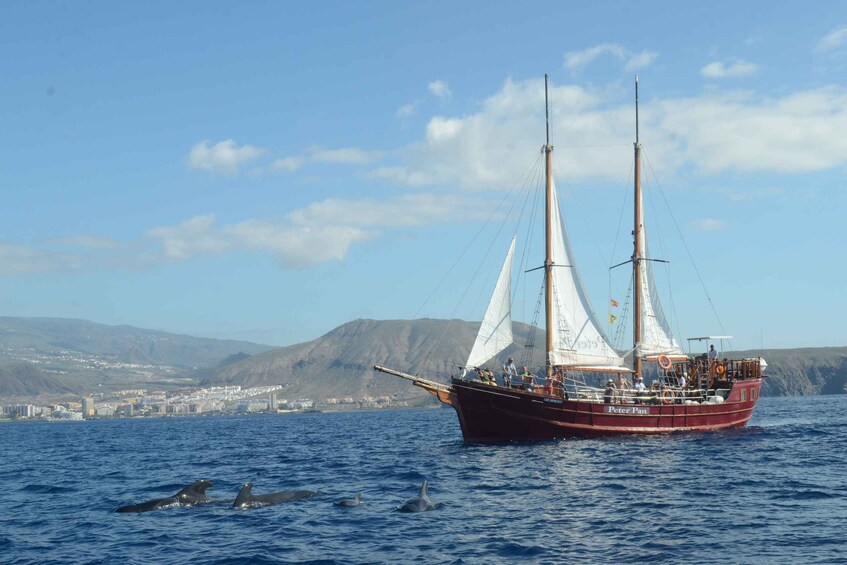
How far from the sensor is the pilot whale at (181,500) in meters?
30.9

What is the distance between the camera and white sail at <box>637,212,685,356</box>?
65750 mm

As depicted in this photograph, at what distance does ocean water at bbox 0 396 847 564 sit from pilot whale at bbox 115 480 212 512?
0.80m

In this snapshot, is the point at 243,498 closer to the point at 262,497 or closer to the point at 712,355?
the point at 262,497

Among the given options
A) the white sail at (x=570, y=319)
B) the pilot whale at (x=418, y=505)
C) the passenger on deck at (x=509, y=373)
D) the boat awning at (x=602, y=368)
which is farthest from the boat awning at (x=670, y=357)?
the pilot whale at (x=418, y=505)

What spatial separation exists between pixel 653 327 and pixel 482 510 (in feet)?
134

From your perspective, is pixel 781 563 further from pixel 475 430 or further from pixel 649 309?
pixel 649 309

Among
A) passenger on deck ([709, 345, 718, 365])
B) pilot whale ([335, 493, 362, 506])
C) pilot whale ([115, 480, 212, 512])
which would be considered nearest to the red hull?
passenger on deck ([709, 345, 718, 365])

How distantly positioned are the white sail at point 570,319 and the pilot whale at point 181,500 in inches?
1230

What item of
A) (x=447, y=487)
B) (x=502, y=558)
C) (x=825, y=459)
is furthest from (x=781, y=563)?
(x=825, y=459)

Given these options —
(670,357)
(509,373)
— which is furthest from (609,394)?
(670,357)

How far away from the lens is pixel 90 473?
48406 millimetres

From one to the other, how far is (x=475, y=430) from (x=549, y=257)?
13162mm

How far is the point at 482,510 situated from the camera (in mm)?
28281

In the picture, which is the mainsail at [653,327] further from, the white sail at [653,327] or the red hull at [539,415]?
the red hull at [539,415]
